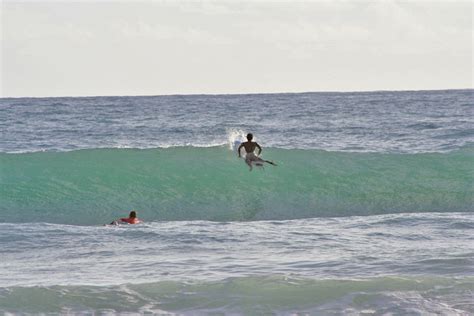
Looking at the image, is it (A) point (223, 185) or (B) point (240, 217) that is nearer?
(B) point (240, 217)

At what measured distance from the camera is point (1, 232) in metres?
14.4

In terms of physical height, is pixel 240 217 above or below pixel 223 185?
below

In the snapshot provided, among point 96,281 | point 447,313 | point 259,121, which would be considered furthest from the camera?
point 259,121

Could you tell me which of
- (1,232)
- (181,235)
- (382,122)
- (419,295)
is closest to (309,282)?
(419,295)

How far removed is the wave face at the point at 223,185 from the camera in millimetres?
20406

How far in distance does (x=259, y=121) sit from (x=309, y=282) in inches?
1372

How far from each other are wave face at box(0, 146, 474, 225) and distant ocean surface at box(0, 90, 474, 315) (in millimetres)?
73

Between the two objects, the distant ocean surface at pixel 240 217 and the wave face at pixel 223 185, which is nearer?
the distant ocean surface at pixel 240 217

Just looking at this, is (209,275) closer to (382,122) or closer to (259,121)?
(382,122)

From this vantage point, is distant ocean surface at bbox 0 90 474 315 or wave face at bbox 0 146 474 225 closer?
distant ocean surface at bbox 0 90 474 315

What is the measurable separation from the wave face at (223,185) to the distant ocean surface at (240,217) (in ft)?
0.24

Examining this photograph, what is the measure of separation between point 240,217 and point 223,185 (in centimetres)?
357

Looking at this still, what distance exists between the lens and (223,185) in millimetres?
22984

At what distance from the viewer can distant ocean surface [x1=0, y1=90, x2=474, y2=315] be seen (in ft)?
31.3
